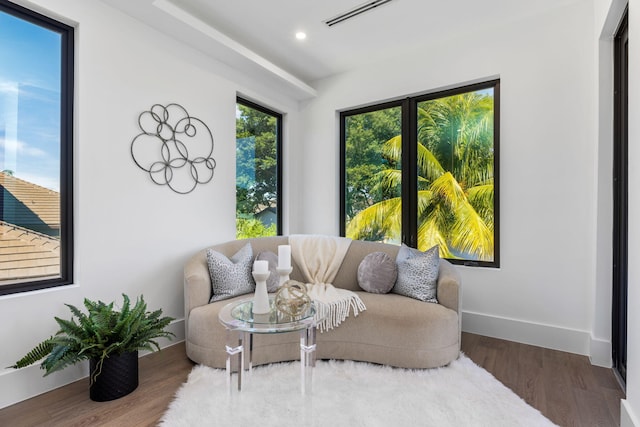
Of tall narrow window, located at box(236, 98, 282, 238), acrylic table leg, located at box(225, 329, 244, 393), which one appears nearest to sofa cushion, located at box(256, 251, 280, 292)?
tall narrow window, located at box(236, 98, 282, 238)

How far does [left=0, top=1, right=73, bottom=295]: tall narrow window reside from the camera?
201 centimetres

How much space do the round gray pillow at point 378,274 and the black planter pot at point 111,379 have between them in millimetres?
1769

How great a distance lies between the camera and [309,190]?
13.6ft

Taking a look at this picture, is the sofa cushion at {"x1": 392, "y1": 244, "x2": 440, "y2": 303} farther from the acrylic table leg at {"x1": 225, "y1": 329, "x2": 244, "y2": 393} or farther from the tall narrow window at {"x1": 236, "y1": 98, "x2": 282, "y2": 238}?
the tall narrow window at {"x1": 236, "y1": 98, "x2": 282, "y2": 238}

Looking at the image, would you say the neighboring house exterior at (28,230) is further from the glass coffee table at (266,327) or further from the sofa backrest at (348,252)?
the glass coffee table at (266,327)

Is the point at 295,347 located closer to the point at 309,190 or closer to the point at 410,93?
the point at 309,190

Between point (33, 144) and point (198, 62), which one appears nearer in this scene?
point (33, 144)

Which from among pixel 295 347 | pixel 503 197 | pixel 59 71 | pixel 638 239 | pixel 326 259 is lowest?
pixel 295 347

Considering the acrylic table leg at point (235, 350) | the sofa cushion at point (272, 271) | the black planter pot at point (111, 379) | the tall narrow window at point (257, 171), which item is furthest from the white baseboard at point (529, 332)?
the black planter pot at point (111, 379)

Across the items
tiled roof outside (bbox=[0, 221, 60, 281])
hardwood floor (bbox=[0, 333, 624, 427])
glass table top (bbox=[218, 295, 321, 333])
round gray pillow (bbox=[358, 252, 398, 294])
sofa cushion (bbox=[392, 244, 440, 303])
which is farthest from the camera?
round gray pillow (bbox=[358, 252, 398, 294])

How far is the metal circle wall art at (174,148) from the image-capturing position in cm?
263

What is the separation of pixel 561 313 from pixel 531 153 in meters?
1.33

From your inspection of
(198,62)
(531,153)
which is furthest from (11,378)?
(531,153)

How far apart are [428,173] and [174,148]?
244 centimetres
